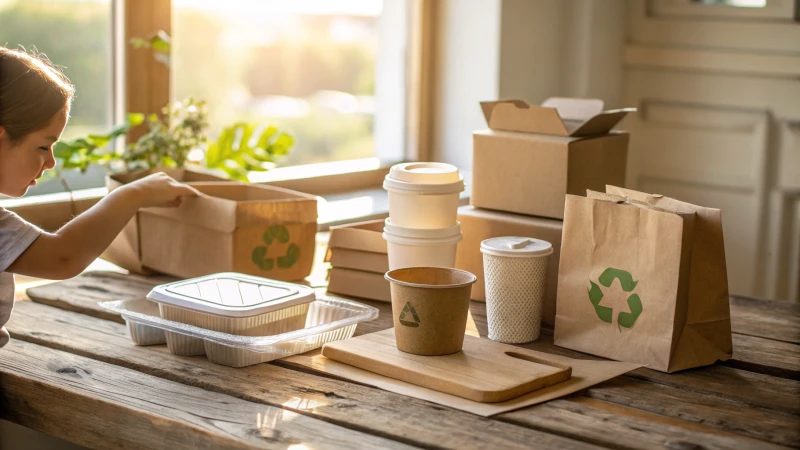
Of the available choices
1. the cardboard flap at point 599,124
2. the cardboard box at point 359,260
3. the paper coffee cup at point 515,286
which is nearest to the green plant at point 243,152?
the cardboard box at point 359,260

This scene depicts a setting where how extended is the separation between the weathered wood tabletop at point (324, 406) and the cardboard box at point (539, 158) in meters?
0.24

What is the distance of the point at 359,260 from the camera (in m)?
1.48

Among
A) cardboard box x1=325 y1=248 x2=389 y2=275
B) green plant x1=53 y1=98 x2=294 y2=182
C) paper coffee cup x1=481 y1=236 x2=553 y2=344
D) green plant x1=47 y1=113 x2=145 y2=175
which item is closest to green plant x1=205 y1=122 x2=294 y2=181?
green plant x1=53 y1=98 x2=294 y2=182

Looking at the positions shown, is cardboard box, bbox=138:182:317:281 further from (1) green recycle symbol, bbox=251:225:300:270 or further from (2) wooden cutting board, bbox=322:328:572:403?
(2) wooden cutting board, bbox=322:328:572:403

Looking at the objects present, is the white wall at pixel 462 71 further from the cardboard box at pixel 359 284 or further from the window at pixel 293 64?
the cardboard box at pixel 359 284

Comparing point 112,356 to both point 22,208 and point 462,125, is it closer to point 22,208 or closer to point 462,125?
point 22,208

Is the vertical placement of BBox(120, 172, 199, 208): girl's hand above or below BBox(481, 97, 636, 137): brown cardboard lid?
below

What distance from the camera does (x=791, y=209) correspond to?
2.61 metres

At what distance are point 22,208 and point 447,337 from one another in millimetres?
987

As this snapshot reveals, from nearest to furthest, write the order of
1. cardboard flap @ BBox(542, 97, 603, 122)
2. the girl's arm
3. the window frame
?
1. the girl's arm
2. cardboard flap @ BBox(542, 97, 603, 122)
3. the window frame

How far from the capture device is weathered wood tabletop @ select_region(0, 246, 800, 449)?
3.06ft

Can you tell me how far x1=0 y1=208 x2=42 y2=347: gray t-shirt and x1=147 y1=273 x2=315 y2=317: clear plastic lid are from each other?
0.55 feet

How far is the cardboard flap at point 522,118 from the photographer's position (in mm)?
1411

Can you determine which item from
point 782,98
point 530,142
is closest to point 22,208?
point 530,142
